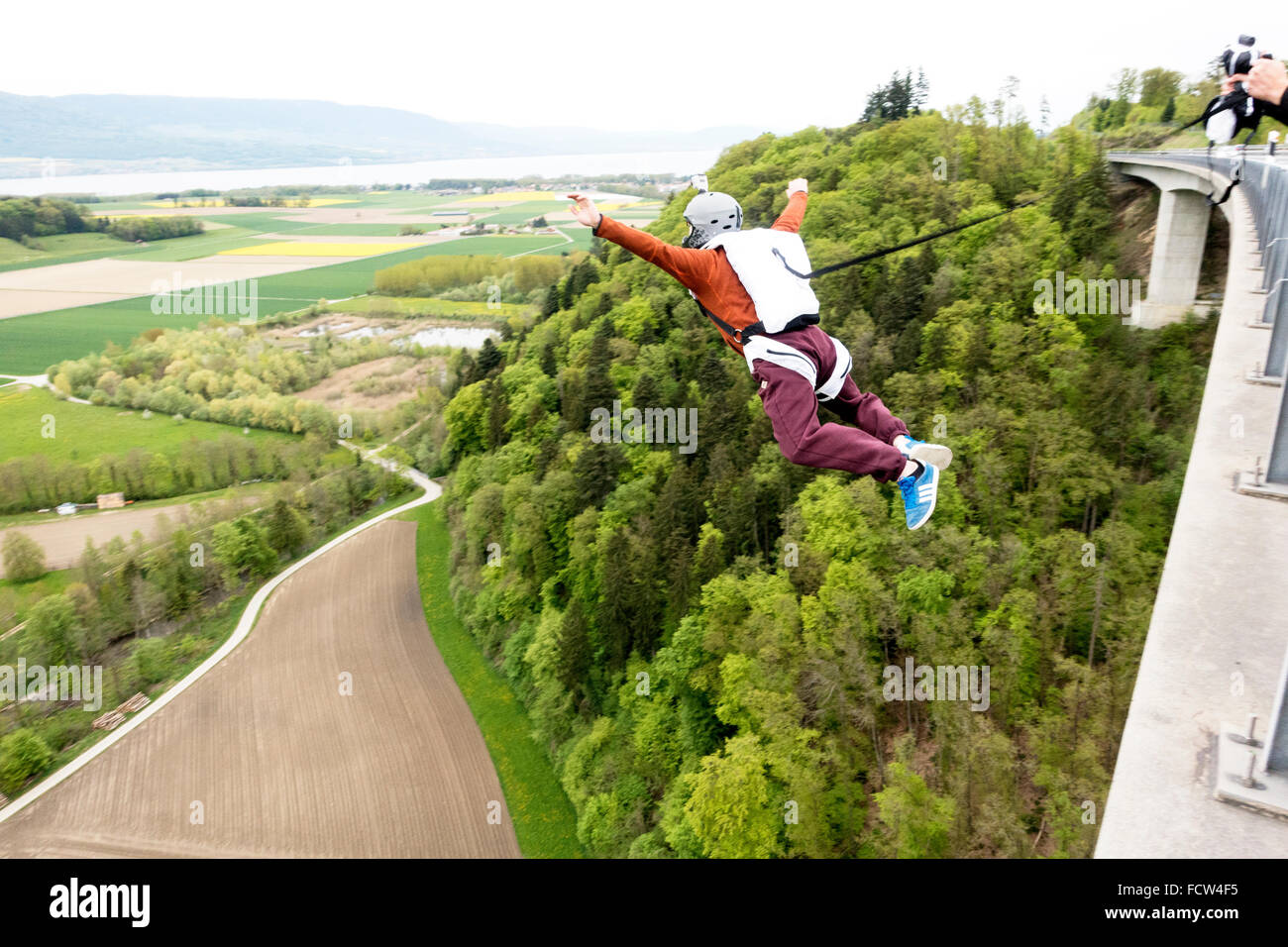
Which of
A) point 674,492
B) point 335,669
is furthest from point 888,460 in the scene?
point 335,669

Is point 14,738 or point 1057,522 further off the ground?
point 1057,522

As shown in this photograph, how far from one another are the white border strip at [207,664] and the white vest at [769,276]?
42660 mm

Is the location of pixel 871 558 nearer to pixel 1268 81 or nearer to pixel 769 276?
pixel 769 276

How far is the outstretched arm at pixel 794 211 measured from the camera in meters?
8.00

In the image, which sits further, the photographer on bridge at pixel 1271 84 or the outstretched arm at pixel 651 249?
the outstretched arm at pixel 651 249

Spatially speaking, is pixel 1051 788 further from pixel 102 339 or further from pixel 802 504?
pixel 102 339

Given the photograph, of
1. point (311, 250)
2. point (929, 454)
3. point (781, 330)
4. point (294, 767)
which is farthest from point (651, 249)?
point (311, 250)

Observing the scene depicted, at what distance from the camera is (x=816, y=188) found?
172 ft

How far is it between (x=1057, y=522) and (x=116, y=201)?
222 m

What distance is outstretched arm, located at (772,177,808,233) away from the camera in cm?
800

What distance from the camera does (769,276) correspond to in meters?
6.93

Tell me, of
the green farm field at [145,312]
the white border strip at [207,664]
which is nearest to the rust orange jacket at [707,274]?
the white border strip at [207,664]

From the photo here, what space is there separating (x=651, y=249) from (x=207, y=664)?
44.3 m

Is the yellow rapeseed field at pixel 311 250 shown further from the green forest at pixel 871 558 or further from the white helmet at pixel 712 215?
the white helmet at pixel 712 215
